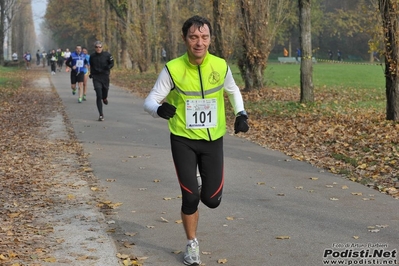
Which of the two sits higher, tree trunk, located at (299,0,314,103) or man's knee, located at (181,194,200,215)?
tree trunk, located at (299,0,314,103)

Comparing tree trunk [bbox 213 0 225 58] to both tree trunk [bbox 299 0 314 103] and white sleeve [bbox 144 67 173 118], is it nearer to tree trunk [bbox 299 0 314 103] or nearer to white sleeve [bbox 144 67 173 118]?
tree trunk [bbox 299 0 314 103]

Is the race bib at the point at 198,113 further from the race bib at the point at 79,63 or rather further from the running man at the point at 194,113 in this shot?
the race bib at the point at 79,63

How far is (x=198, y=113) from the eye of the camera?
5.96 m

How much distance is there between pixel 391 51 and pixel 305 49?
4577mm

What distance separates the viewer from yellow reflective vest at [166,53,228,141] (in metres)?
5.95

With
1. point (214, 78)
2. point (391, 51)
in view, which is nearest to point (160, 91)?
point (214, 78)

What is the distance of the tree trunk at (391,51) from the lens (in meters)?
15.2

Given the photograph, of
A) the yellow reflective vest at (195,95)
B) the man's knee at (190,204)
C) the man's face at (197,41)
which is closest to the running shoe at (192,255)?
the man's knee at (190,204)

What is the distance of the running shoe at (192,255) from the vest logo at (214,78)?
133 centimetres

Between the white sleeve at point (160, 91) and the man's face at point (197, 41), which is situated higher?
the man's face at point (197, 41)

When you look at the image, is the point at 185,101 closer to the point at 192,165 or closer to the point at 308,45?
the point at 192,165

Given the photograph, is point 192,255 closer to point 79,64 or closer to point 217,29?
point 79,64

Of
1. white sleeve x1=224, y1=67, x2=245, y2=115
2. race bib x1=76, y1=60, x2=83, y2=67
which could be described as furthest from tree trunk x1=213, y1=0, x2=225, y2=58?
white sleeve x1=224, y1=67, x2=245, y2=115

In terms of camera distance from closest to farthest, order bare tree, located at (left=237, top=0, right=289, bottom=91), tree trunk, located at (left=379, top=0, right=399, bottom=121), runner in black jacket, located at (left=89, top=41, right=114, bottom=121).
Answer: tree trunk, located at (left=379, top=0, right=399, bottom=121)
runner in black jacket, located at (left=89, top=41, right=114, bottom=121)
bare tree, located at (left=237, top=0, right=289, bottom=91)
